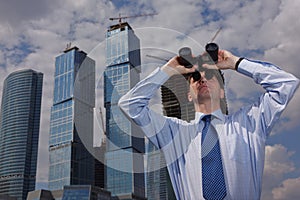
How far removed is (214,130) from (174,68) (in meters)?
0.66

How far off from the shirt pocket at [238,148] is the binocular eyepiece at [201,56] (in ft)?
2.27

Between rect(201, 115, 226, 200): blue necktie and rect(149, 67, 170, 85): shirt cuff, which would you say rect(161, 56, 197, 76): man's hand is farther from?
rect(201, 115, 226, 200): blue necktie

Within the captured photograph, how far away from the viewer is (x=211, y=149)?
3236 mm

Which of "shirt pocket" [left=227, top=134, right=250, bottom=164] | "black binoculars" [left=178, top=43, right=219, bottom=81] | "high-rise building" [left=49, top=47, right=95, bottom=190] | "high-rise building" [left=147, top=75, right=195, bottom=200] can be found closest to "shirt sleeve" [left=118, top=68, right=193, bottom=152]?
"high-rise building" [left=147, top=75, right=195, bottom=200]

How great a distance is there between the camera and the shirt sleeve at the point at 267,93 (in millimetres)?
3201

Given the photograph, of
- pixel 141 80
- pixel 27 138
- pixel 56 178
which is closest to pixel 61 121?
pixel 56 178

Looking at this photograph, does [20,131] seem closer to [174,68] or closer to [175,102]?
[175,102]

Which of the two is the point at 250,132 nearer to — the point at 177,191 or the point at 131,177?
the point at 177,191

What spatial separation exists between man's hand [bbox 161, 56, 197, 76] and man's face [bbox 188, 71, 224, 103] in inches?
3.8

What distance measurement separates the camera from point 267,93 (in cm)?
332

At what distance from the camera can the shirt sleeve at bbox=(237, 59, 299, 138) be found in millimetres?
3201

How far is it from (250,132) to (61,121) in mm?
109950

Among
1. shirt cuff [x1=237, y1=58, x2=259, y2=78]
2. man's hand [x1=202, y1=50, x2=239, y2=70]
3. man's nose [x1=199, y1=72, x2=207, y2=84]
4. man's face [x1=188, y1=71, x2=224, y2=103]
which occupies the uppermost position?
man's hand [x1=202, y1=50, x2=239, y2=70]

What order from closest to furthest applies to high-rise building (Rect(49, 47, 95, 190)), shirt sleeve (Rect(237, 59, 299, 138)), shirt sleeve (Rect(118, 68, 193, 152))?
shirt sleeve (Rect(237, 59, 299, 138)) < shirt sleeve (Rect(118, 68, 193, 152)) < high-rise building (Rect(49, 47, 95, 190))
